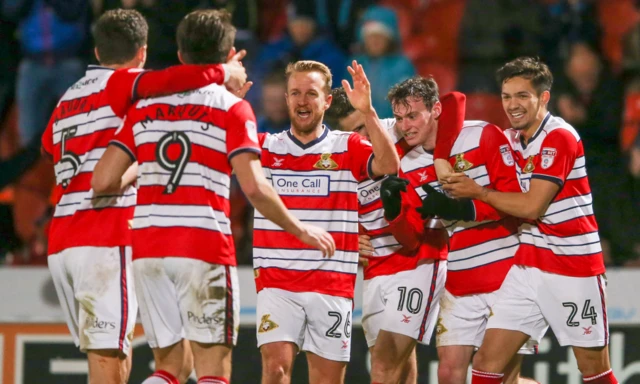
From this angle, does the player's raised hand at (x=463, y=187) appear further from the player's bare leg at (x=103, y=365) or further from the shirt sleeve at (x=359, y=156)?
the player's bare leg at (x=103, y=365)

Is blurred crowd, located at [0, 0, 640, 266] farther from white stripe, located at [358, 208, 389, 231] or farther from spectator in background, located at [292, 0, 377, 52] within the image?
white stripe, located at [358, 208, 389, 231]

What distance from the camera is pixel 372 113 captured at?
15.9 ft

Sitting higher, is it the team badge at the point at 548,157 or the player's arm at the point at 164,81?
the player's arm at the point at 164,81

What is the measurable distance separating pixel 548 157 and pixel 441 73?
3904 millimetres

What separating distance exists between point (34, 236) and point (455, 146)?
13.6 ft

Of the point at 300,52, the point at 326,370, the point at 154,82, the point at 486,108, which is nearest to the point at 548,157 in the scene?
the point at 326,370

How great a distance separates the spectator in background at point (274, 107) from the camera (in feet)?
27.5

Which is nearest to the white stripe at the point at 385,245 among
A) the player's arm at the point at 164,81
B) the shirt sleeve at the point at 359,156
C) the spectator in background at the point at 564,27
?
the shirt sleeve at the point at 359,156

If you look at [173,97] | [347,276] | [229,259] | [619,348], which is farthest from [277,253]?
[619,348]

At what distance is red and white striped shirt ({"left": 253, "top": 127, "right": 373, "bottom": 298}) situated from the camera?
5109 millimetres

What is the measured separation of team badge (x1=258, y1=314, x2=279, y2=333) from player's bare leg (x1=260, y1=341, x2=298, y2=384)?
80mm

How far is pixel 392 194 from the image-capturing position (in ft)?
16.8

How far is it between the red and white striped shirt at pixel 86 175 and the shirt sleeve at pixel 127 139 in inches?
10.0

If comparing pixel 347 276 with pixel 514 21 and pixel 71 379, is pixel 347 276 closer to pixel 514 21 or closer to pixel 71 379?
pixel 71 379
